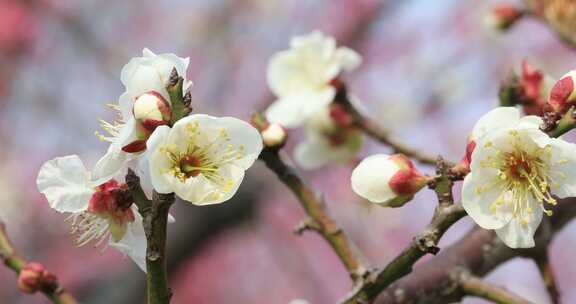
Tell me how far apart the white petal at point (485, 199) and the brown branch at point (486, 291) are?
0.49ft

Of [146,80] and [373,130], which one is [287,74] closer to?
[373,130]

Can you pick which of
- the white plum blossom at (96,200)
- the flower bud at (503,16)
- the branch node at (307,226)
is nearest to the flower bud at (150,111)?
the white plum blossom at (96,200)

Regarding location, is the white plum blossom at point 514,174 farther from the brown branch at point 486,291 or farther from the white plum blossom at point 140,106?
the white plum blossom at point 140,106

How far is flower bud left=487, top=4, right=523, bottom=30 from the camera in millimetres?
1997

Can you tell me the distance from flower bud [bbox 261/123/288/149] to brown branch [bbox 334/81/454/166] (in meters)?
0.39

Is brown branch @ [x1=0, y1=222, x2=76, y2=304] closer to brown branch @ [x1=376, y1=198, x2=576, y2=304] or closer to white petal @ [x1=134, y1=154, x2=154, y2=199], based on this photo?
white petal @ [x1=134, y1=154, x2=154, y2=199]

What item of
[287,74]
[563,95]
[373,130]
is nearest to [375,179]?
[563,95]

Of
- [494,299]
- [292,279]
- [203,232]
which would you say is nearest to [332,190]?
[292,279]

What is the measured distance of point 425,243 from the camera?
79cm

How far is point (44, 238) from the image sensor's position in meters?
4.40

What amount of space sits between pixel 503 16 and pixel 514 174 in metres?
1.25

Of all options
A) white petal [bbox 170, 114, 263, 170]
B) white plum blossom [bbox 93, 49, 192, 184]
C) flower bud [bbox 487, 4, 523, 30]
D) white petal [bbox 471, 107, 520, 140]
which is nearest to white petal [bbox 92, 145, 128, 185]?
white plum blossom [bbox 93, 49, 192, 184]

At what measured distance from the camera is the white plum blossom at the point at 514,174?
0.81 metres

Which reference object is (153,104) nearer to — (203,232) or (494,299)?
(494,299)
